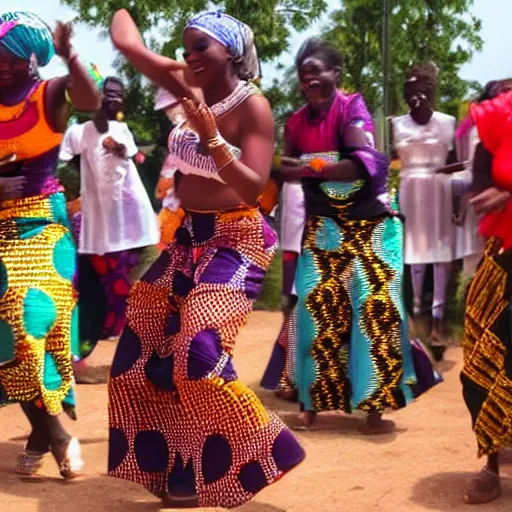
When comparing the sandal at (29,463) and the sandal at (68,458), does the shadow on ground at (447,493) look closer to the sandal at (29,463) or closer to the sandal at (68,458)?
the sandal at (68,458)

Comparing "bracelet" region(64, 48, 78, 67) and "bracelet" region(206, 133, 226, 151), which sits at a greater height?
"bracelet" region(64, 48, 78, 67)

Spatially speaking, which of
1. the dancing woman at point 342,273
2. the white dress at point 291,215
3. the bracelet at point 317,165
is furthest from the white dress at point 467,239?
the bracelet at point 317,165

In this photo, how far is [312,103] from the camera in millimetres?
5523

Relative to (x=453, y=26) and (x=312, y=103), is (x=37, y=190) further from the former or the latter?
(x=453, y=26)

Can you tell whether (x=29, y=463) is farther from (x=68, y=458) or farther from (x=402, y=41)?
(x=402, y=41)

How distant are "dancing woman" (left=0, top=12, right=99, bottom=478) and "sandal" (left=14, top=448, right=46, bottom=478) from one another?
119 millimetres

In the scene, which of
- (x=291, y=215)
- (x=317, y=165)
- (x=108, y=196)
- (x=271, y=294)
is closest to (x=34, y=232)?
(x=317, y=165)

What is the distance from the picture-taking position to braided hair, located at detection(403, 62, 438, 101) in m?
7.54

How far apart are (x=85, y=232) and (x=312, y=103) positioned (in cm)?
288

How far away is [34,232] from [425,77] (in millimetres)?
3791

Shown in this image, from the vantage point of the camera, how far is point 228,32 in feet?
13.1

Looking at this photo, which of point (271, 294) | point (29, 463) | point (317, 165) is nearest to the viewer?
point (29, 463)

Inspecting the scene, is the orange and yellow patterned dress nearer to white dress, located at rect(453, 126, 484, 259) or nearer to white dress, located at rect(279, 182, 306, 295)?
white dress, located at rect(279, 182, 306, 295)

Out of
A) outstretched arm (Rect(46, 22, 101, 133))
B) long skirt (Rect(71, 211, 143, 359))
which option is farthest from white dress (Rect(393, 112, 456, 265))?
outstretched arm (Rect(46, 22, 101, 133))
